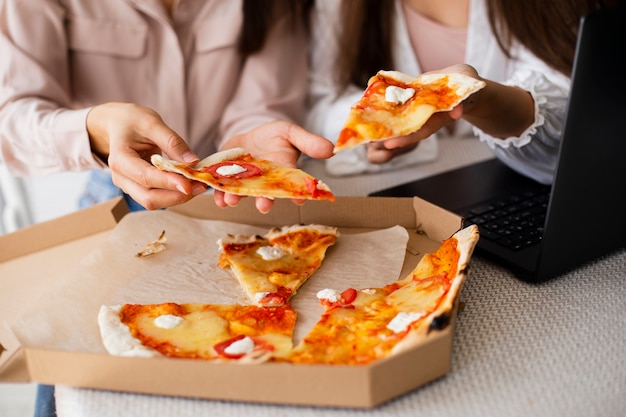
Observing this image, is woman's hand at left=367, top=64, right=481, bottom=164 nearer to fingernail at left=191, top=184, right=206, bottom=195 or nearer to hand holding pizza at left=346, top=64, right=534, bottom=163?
hand holding pizza at left=346, top=64, right=534, bottom=163

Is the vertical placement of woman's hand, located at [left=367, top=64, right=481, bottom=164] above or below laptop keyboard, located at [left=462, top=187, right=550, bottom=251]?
above

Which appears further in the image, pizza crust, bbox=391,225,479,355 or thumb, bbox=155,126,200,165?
thumb, bbox=155,126,200,165

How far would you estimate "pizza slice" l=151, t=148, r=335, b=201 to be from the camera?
3.18 feet

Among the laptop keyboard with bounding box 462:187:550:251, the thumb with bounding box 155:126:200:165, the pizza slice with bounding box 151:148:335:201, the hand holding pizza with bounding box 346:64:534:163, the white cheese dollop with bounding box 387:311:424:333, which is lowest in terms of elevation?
the laptop keyboard with bounding box 462:187:550:251

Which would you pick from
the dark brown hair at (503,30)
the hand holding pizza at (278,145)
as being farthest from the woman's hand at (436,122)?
the dark brown hair at (503,30)

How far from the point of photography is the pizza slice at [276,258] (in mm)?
1000

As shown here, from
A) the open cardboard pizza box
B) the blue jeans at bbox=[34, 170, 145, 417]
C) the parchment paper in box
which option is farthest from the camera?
the blue jeans at bbox=[34, 170, 145, 417]

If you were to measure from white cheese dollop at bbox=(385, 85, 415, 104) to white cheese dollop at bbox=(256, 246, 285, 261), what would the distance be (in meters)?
0.32

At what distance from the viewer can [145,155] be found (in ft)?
3.83

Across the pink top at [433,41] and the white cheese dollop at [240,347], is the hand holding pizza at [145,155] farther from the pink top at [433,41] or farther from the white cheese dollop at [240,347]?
the pink top at [433,41]

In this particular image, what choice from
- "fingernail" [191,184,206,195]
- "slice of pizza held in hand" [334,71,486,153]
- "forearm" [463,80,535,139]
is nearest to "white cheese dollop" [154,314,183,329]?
"fingernail" [191,184,206,195]

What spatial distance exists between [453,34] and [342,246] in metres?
0.83

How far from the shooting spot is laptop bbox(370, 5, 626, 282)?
0.82 meters

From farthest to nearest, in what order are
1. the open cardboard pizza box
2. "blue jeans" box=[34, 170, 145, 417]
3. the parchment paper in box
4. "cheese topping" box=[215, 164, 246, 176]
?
"blue jeans" box=[34, 170, 145, 417], "cheese topping" box=[215, 164, 246, 176], the parchment paper in box, the open cardboard pizza box
